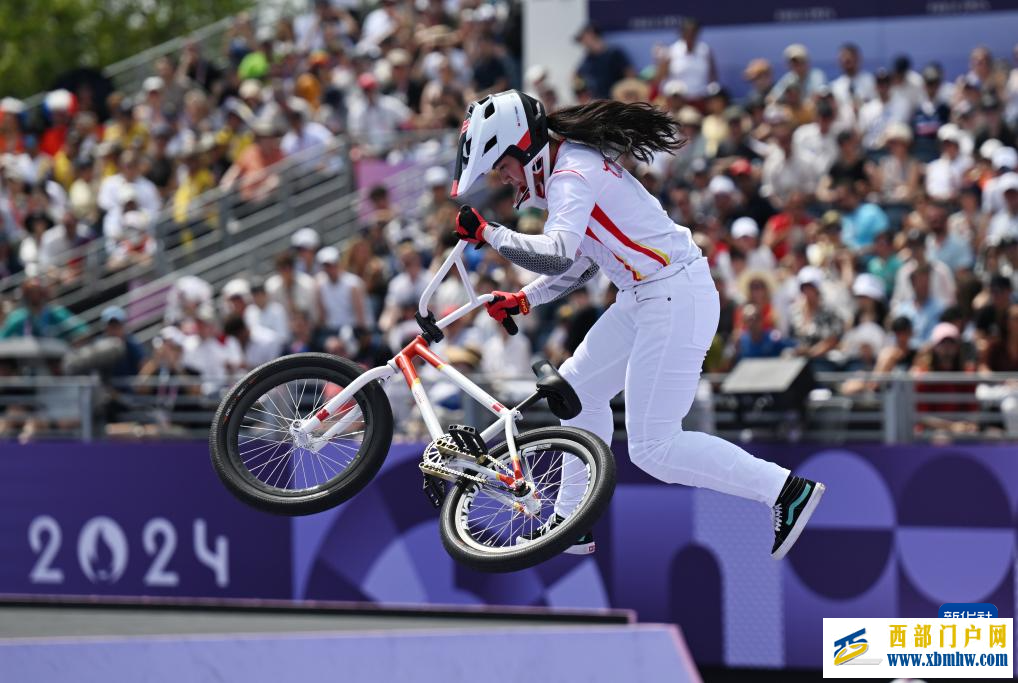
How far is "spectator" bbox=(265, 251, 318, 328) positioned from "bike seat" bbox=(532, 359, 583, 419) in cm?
794

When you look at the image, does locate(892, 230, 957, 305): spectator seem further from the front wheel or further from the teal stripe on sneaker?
the front wheel

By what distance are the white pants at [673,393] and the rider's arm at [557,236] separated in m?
0.53

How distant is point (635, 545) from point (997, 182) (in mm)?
4251

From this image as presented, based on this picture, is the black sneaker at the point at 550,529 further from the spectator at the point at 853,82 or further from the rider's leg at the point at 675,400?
the spectator at the point at 853,82

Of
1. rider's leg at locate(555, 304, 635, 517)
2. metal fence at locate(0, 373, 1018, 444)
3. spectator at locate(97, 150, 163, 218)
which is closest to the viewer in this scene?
rider's leg at locate(555, 304, 635, 517)

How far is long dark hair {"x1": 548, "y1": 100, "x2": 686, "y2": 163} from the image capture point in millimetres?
7957

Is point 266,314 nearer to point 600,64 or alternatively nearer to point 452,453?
point 600,64

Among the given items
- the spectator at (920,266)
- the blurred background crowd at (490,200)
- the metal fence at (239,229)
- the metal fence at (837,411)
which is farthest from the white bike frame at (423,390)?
the metal fence at (239,229)

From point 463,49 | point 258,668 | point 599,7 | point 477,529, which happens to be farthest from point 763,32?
point 477,529

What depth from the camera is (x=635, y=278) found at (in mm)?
8047

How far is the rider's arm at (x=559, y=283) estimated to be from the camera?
27.1 ft

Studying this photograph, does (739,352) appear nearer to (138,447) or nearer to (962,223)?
(962,223)

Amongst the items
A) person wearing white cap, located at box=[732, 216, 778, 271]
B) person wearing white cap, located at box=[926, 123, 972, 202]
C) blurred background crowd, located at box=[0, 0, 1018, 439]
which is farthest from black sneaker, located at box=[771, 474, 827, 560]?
person wearing white cap, located at box=[926, 123, 972, 202]

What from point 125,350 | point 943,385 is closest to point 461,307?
point 943,385
